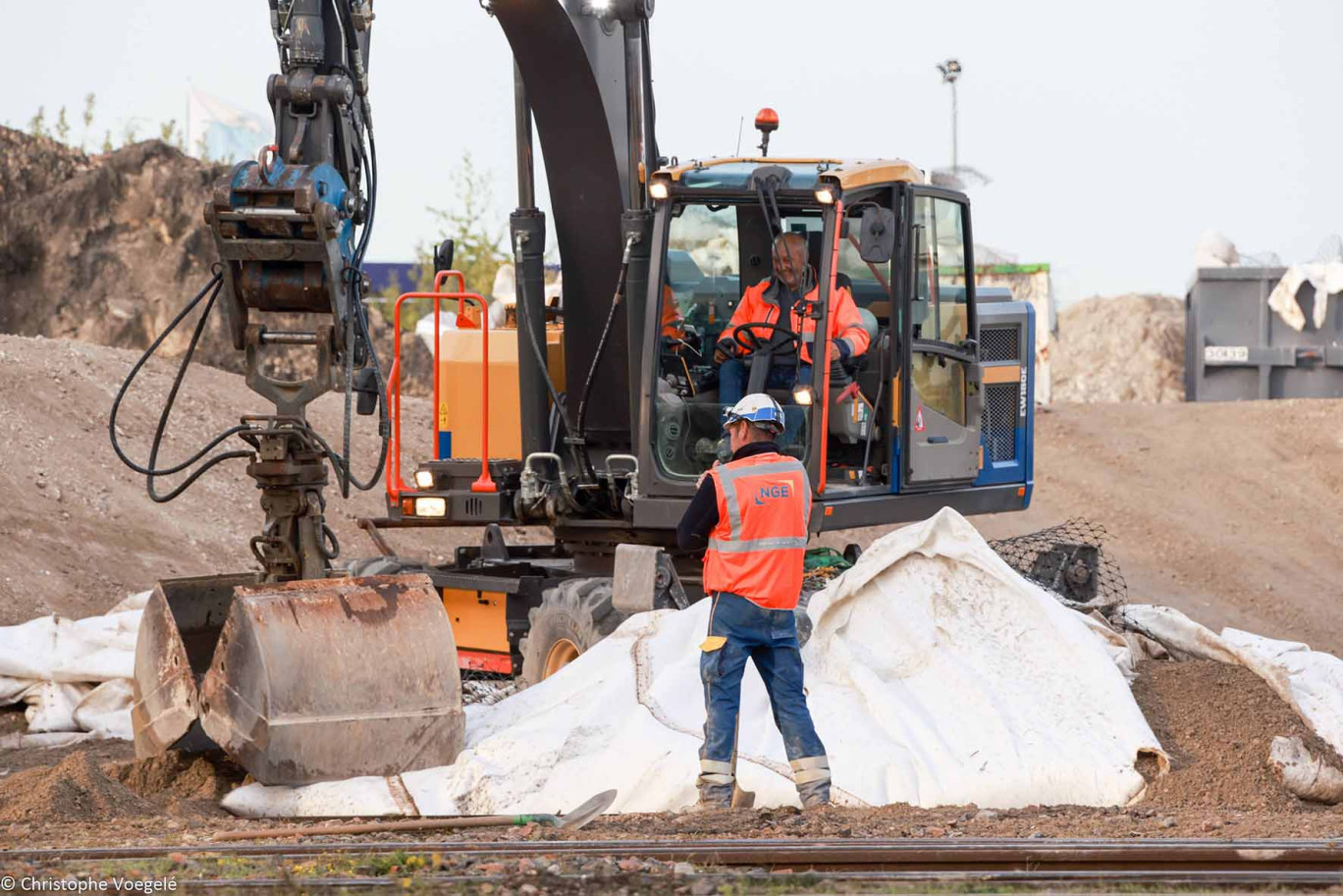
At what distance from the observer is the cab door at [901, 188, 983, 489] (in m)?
9.57

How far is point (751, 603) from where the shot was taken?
6934mm

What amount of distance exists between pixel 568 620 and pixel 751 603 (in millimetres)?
2101

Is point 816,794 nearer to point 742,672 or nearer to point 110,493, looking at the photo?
point 742,672

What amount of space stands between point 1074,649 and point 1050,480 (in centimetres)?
1330

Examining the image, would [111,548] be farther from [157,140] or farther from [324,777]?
[157,140]

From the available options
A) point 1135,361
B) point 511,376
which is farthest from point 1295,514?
point 1135,361

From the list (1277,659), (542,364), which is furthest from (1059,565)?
(542,364)

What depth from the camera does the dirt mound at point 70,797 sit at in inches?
268

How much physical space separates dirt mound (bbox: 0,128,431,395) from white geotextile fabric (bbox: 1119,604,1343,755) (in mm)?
14021

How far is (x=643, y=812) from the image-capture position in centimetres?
702

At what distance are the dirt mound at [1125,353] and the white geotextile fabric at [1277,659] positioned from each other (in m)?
26.9

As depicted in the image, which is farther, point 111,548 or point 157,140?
point 157,140

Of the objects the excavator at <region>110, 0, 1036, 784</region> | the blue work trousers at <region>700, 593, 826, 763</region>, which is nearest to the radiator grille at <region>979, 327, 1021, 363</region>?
the excavator at <region>110, 0, 1036, 784</region>

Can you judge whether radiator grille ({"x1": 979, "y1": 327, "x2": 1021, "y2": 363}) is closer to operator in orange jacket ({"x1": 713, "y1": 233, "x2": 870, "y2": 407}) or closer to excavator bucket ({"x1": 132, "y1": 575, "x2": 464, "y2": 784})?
operator in orange jacket ({"x1": 713, "y1": 233, "x2": 870, "y2": 407})
